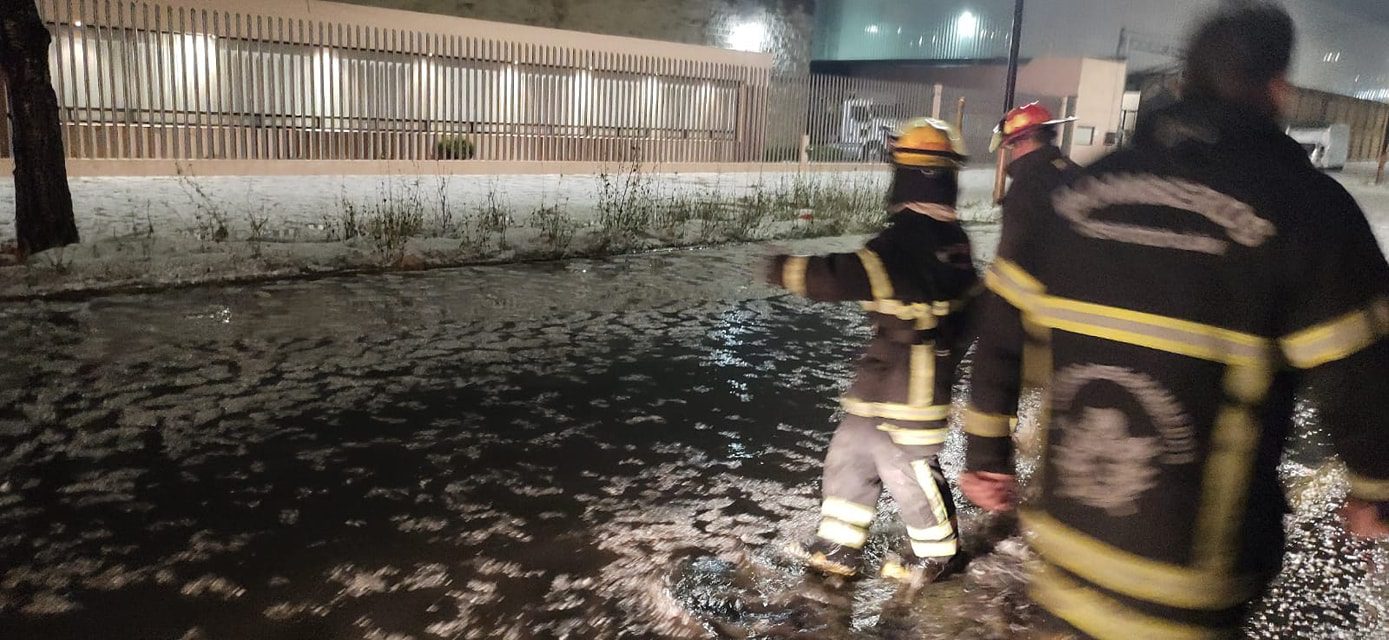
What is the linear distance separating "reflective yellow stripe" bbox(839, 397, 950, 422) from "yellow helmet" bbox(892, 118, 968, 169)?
0.81 meters

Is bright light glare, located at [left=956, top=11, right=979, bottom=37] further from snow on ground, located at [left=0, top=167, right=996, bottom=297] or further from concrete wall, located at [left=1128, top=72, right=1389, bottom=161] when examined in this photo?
snow on ground, located at [left=0, top=167, right=996, bottom=297]

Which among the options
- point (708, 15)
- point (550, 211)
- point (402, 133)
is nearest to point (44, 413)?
point (550, 211)

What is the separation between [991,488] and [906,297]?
3.18 ft

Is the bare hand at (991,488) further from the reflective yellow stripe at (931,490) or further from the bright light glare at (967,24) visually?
the bright light glare at (967,24)

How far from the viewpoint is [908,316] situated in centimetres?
333

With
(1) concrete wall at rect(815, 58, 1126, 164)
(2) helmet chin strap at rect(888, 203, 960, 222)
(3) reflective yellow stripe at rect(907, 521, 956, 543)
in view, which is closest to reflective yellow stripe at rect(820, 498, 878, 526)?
(3) reflective yellow stripe at rect(907, 521, 956, 543)

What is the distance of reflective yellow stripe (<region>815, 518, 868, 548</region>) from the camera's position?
3.67 meters

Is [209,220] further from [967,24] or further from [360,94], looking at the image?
[967,24]

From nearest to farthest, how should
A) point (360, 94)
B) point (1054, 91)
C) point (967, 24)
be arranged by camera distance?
point (360, 94)
point (1054, 91)
point (967, 24)

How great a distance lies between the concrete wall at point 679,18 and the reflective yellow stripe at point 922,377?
64.0 feet

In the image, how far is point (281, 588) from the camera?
3619 mm

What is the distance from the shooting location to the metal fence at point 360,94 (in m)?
14.8

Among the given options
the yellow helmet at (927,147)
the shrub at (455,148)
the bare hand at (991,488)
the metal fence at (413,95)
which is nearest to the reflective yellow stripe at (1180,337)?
the bare hand at (991,488)

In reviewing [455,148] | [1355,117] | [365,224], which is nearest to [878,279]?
[365,224]
